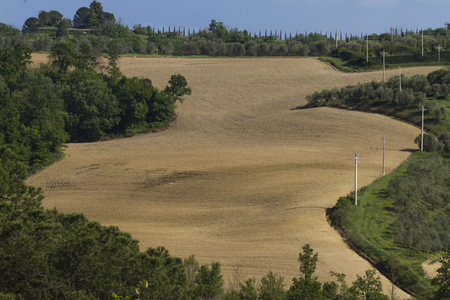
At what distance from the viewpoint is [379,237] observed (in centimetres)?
4759

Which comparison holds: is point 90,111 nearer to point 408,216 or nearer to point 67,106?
point 67,106

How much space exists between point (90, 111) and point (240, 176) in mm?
34424

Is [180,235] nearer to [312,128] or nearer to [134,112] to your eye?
[312,128]

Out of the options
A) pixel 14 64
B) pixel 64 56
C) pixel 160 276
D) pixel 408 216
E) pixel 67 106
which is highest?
pixel 64 56

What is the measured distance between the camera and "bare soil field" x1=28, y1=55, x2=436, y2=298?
45.6 metres

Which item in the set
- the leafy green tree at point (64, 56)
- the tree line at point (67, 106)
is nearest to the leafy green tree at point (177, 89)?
the tree line at point (67, 106)

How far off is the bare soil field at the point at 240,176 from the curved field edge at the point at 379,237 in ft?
2.90

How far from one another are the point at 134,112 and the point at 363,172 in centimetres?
3857

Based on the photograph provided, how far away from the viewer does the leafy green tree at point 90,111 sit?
9106cm

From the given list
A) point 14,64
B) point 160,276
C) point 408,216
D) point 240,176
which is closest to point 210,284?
point 160,276

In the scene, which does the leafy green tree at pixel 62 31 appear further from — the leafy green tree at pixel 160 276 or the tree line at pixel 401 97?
the leafy green tree at pixel 160 276

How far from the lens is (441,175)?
61719 millimetres

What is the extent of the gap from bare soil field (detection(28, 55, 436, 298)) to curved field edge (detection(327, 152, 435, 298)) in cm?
88


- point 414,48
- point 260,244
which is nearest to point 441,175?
point 260,244
